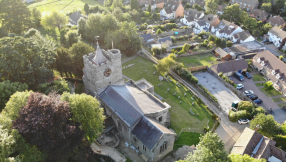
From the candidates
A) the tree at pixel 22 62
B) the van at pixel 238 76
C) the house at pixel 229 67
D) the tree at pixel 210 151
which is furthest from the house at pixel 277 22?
the tree at pixel 22 62

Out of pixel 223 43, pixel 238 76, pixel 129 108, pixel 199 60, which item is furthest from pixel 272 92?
pixel 129 108

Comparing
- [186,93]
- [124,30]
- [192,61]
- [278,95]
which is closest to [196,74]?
[192,61]

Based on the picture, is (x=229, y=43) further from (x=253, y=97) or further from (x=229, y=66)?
(x=253, y=97)

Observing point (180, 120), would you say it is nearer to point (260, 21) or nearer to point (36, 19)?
point (36, 19)

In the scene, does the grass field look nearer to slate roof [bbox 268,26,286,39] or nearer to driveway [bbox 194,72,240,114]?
driveway [bbox 194,72,240,114]

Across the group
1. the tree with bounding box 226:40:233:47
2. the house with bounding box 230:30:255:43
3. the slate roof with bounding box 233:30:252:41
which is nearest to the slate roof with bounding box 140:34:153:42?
the tree with bounding box 226:40:233:47
